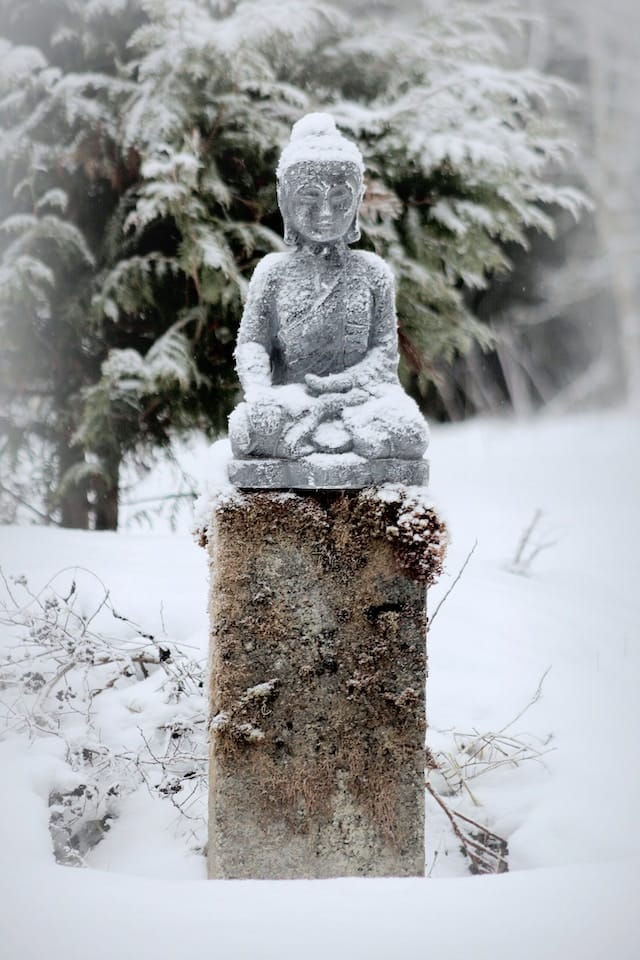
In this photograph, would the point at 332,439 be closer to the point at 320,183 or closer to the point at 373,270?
the point at 373,270

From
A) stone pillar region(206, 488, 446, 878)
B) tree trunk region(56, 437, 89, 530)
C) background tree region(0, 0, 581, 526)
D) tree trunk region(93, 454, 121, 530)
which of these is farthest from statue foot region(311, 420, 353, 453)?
tree trunk region(56, 437, 89, 530)

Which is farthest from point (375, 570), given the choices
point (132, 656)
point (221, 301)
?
point (221, 301)

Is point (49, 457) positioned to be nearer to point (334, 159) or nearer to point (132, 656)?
point (132, 656)

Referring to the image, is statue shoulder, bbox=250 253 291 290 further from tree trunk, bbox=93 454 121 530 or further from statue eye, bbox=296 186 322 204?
tree trunk, bbox=93 454 121 530

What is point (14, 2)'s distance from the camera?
456 cm

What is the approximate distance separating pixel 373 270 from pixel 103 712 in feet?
6.15

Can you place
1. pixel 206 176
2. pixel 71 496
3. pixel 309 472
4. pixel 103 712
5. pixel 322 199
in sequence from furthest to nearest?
1. pixel 71 496
2. pixel 206 176
3. pixel 103 712
4. pixel 322 199
5. pixel 309 472

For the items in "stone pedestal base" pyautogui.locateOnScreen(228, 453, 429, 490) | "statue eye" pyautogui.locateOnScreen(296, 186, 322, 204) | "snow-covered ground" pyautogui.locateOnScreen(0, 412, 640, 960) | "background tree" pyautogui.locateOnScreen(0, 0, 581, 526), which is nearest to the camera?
"snow-covered ground" pyautogui.locateOnScreen(0, 412, 640, 960)

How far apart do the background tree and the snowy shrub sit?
1.57 metres

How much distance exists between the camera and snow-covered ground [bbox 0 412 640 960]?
1.62m

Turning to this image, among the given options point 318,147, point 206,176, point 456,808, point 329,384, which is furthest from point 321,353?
point 206,176

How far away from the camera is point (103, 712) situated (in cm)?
295

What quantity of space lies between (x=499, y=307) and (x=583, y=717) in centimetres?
545

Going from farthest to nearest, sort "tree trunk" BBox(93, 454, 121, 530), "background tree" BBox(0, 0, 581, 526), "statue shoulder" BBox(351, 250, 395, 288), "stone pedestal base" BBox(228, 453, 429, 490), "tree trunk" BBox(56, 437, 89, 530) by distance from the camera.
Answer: "tree trunk" BBox(56, 437, 89, 530)
"tree trunk" BBox(93, 454, 121, 530)
"background tree" BBox(0, 0, 581, 526)
"statue shoulder" BBox(351, 250, 395, 288)
"stone pedestal base" BBox(228, 453, 429, 490)
